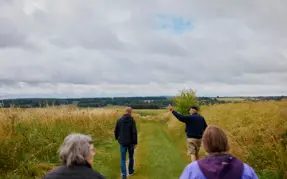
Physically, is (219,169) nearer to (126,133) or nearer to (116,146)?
(126,133)

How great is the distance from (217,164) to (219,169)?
0.26ft

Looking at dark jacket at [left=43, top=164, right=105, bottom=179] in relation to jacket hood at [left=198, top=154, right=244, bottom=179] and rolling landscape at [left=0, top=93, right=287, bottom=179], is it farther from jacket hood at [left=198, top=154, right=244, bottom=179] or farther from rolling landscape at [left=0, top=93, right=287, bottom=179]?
rolling landscape at [left=0, top=93, right=287, bottom=179]

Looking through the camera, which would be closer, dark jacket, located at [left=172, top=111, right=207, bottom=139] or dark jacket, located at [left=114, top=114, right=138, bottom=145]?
dark jacket, located at [left=172, top=111, right=207, bottom=139]

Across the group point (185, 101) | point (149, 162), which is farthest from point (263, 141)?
point (185, 101)

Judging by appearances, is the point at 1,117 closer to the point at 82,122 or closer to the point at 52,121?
the point at 52,121

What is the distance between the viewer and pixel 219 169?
4.44m

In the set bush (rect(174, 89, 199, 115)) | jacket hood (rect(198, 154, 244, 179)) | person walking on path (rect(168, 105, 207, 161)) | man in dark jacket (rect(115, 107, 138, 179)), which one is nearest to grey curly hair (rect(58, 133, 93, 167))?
jacket hood (rect(198, 154, 244, 179))

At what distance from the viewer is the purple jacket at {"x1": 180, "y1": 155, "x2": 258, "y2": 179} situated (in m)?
4.44

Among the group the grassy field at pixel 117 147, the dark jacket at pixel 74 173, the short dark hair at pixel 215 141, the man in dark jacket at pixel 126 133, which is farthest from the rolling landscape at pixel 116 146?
the short dark hair at pixel 215 141

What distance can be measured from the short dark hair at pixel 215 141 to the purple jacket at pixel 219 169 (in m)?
0.11

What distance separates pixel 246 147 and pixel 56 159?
6.69m

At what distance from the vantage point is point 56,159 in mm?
12898

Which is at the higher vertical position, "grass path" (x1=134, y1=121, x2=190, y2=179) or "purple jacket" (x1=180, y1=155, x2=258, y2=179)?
"purple jacket" (x1=180, y1=155, x2=258, y2=179)

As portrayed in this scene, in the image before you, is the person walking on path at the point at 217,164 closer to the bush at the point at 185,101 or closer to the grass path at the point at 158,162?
the grass path at the point at 158,162
